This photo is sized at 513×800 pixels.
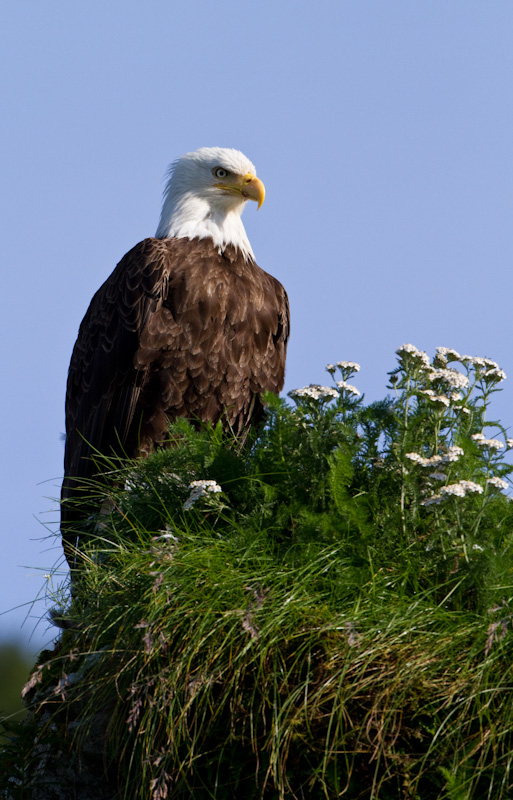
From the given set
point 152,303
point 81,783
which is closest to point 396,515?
point 81,783

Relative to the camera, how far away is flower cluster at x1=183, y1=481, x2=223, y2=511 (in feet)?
13.0

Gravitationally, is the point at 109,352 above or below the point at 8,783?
above

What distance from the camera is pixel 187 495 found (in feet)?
14.5

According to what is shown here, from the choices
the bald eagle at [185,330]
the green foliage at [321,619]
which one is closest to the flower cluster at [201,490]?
the green foliage at [321,619]

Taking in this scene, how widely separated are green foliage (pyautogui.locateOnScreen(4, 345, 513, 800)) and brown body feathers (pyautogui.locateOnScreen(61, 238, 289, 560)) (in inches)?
69.5

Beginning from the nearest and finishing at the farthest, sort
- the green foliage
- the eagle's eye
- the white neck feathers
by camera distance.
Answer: the green foliage < the white neck feathers < the eagle's eye

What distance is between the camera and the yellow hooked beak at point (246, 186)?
6.62 metres

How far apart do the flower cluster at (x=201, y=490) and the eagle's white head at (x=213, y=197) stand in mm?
2897

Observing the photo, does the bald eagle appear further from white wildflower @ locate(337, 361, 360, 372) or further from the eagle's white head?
white wildflower @ locate(337, 361, 360, 372)

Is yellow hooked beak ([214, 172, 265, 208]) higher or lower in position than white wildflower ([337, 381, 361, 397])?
higher

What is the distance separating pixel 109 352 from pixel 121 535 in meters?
2.08

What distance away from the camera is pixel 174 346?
6031 millimetres

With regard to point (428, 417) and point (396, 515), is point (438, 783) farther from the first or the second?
point (428, 417)

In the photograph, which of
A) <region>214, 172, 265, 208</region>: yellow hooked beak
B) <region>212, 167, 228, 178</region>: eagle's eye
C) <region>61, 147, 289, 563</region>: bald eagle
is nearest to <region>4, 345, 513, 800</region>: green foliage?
<region>61, 147, 289, 563</region>: bald eagle
